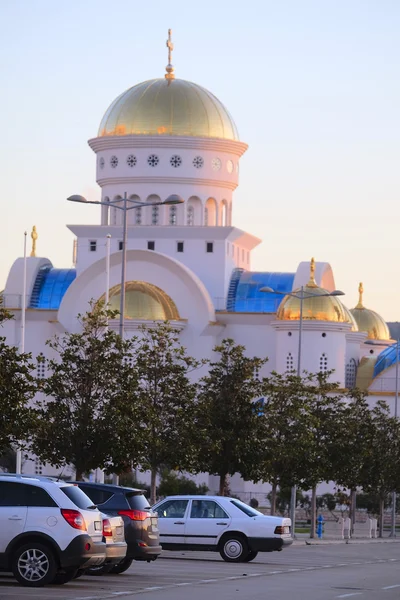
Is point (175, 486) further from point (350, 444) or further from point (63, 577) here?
point (63, 577)

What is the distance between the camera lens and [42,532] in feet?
67.6

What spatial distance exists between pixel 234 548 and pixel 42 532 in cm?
962

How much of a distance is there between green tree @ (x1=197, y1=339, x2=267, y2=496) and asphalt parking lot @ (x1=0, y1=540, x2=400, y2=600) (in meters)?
9.98

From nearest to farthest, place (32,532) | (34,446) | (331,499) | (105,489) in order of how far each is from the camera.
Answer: (32,532)
(105,489)
(34,446)
(331,499)

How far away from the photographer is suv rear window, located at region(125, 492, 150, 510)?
24734mm

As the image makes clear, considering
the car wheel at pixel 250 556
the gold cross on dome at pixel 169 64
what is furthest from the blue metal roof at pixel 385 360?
the car wheel at pixel 250 556

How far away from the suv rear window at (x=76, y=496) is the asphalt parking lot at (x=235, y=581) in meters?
1.18

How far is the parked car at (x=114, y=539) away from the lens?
72.2 ft

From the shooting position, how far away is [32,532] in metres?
20.6

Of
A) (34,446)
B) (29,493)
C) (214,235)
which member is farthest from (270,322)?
(29,493)

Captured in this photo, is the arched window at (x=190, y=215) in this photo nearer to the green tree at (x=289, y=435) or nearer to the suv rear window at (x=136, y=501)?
the green tree at (x=289, y=435)

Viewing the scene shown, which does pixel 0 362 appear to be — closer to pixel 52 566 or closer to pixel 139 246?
pixel 52 566

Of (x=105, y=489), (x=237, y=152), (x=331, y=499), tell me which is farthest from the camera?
(x=237, y=152)

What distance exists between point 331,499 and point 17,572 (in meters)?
50.3
